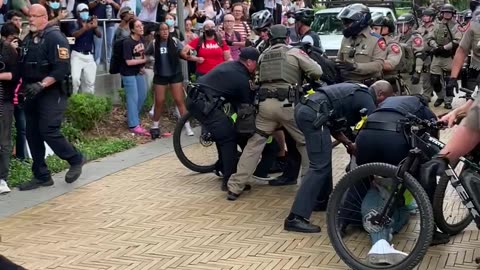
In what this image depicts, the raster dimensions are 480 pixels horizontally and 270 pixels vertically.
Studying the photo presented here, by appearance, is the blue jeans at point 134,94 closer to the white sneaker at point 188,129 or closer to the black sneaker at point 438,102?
the white sneaker at point 188,129

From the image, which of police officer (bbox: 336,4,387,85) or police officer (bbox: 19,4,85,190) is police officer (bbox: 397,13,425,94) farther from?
police officer (bbox: 19,4,85,190)

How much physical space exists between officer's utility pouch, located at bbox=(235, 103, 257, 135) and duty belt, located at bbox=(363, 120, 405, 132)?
1722mm

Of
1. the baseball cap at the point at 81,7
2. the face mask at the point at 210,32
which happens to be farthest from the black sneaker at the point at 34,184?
the baseball cap at the point at 81,7

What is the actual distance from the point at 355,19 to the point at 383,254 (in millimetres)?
3365

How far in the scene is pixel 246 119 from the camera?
693 cm

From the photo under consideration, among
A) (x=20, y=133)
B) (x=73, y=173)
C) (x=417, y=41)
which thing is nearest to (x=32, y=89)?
(x=73, y=173)

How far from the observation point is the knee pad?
1334cm

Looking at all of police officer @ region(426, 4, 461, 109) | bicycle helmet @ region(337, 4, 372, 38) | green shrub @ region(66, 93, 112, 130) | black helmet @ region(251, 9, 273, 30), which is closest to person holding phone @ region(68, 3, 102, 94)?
green shrub @ region(66, 93, 112, 130)

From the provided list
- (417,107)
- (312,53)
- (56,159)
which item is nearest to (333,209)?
(417,107)

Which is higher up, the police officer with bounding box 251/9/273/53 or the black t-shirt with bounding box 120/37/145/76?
the police officer with bounding box 251/9/273/53

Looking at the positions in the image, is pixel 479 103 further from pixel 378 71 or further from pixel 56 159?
pixel 56 159

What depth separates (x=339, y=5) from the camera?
57.8ft

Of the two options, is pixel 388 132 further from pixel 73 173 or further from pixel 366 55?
pixel 73 173

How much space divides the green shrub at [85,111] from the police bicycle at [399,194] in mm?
5206
